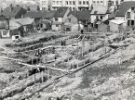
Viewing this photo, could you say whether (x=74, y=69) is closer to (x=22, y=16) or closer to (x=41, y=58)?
(x=41, y=58)

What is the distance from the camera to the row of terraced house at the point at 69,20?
6000 centimetres

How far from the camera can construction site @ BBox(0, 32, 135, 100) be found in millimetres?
29406

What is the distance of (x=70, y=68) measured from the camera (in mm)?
37906

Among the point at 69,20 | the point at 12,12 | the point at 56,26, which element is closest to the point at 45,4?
the point at 12,12

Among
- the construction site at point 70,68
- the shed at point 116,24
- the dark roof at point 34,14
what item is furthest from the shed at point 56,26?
the shed at point 116,24

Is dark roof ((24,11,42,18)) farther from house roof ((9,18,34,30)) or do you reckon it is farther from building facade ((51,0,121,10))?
building facade ((51,0,121,10))

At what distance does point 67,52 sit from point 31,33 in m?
18.5

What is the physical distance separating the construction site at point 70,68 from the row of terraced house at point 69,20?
16.6 ft

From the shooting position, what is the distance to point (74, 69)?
36.6m

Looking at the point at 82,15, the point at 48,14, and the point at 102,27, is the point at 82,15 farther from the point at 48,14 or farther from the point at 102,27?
the point at 48,14

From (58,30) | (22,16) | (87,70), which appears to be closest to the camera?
(87,70)

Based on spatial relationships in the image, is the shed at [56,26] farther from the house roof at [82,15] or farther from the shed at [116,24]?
the shed at [116,24]

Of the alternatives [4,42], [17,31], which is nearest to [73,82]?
[4,42]

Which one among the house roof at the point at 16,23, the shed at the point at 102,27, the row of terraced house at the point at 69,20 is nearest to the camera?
the shed at the point at 102,27
